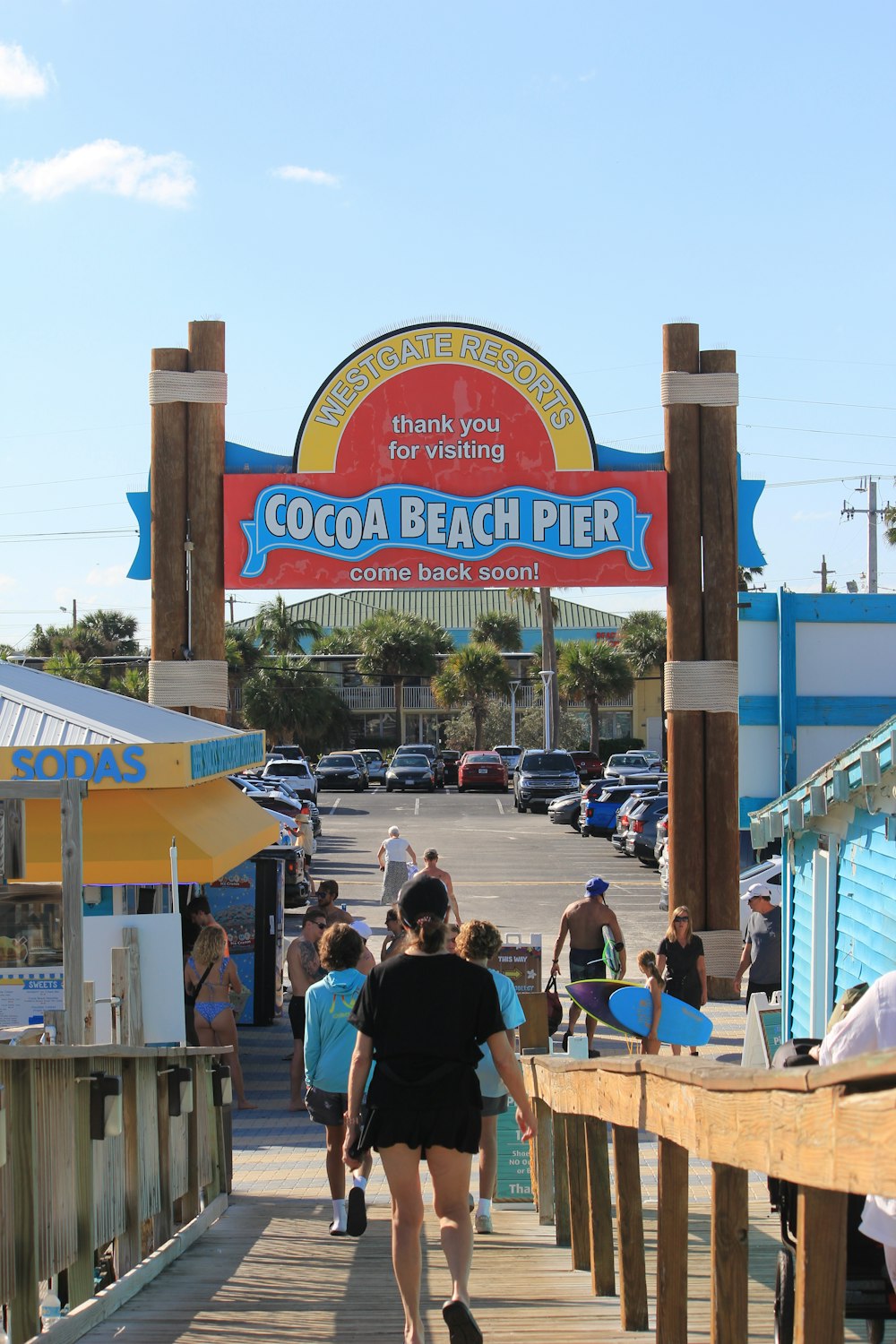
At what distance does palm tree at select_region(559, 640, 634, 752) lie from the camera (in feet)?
229

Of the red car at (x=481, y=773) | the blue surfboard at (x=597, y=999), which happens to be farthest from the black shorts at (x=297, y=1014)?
the red car at (x=481, y=773)

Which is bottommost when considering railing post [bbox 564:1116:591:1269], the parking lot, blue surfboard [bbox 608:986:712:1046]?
the parking lot

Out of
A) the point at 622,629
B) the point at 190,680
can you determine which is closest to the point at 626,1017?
the point at 190,680

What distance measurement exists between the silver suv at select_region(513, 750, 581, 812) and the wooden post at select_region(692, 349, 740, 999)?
1136 inches

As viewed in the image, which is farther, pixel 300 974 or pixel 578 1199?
pixel 300 974

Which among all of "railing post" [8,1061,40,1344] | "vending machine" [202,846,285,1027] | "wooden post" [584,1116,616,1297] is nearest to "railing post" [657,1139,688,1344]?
"wooden post" [584,1116,616,1297]

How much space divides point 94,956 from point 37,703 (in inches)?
82.2

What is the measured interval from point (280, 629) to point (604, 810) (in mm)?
40237

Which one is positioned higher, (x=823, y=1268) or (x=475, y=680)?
(x=475, y=680)

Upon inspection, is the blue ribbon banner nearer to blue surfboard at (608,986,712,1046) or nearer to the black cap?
blue surfboard at (608,986,712,1046)

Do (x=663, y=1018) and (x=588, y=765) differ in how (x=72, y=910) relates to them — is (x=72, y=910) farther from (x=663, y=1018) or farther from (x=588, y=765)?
(x=588, y=765)

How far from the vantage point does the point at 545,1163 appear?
7.89 metres

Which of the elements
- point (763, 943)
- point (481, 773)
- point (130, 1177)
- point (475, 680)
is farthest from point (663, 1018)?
point (475, 680)

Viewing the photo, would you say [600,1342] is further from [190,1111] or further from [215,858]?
[215,858]
